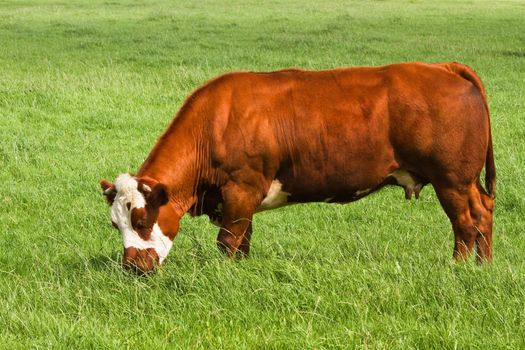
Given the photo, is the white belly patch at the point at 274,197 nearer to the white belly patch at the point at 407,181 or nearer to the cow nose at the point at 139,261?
the white belly patch at the point at 407,181

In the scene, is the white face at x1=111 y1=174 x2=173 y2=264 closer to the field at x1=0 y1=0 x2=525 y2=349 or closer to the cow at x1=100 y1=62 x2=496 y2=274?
Result: the field at x1=0 y1=0 x2=525 y2=349

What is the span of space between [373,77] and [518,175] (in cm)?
341

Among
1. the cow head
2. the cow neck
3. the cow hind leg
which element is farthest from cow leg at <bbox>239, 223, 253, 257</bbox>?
the cow hind leg

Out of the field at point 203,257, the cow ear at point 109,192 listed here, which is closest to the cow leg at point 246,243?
the field at point 203,257

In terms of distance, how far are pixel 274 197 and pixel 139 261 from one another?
132cm

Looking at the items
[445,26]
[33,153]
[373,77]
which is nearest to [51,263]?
[373,77]

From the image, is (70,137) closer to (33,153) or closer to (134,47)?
(33,153)

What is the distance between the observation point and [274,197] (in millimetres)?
6672

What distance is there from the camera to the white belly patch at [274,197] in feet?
21.7

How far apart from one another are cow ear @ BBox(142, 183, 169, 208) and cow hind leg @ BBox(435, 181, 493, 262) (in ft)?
7.43

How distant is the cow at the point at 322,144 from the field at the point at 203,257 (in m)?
0.40

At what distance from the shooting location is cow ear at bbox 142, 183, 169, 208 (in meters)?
5.84

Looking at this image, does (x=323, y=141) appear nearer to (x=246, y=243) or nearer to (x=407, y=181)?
(x=407, y=181)

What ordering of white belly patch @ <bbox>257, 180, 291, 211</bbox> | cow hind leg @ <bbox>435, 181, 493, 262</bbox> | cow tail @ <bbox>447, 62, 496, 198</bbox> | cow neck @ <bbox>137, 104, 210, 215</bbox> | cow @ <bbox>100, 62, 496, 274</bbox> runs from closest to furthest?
cow neck @ <bbox>137, 104, 210, 215</bbox>
cow @ <bbox>100, 62, 496, 274</bbox>
white belly patch @ <bbox>257, 180, 291, 211</bbox>
cow hind leg @ <bbox>435, 181, 493, 262</bbox>
cow tail @ <bbox>447, 62, 496, 198</bbox>
